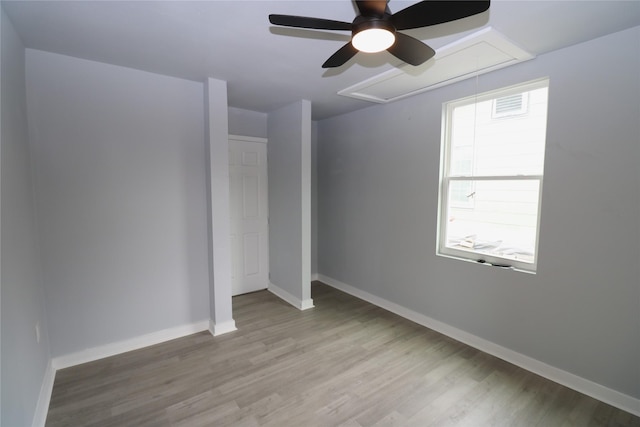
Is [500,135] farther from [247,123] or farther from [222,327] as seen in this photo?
[222,327]

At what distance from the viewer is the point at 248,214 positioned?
14.0 ft

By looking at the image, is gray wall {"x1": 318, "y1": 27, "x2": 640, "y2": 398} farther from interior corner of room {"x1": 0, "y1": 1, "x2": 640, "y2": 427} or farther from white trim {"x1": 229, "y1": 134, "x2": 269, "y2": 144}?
white trim {"x1": 229, "y1": 134, "x2": 269, "y2": 144}

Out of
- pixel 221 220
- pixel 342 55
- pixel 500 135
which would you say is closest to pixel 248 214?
pixel 221 220

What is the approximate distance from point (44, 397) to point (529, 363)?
374cm

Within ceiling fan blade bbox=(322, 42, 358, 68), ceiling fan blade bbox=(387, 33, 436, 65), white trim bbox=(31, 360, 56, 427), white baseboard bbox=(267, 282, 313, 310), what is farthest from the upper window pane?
white trim bbox=(31, 360, 56, 427)

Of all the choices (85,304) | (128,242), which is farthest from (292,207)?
(85,304)

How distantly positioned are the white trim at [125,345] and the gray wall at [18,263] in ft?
0.85

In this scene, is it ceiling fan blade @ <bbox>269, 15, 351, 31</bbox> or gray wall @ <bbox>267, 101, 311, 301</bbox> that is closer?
ceiling fan blade @ <bbox>269, 15, 351, 31</bbox>

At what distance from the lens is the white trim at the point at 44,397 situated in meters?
1.85

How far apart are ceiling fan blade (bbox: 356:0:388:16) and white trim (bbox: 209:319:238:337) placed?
9.89 feet

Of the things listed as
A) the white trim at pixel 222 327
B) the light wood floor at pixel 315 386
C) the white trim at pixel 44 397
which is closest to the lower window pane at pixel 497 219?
the light wood floor at pixel 315 386

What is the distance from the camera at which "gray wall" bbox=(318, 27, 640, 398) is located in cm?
201

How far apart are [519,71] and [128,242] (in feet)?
12.4

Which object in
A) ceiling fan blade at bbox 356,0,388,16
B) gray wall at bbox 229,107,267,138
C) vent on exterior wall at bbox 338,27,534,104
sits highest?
vent on exterior wall at bbox 338,27,534,104
